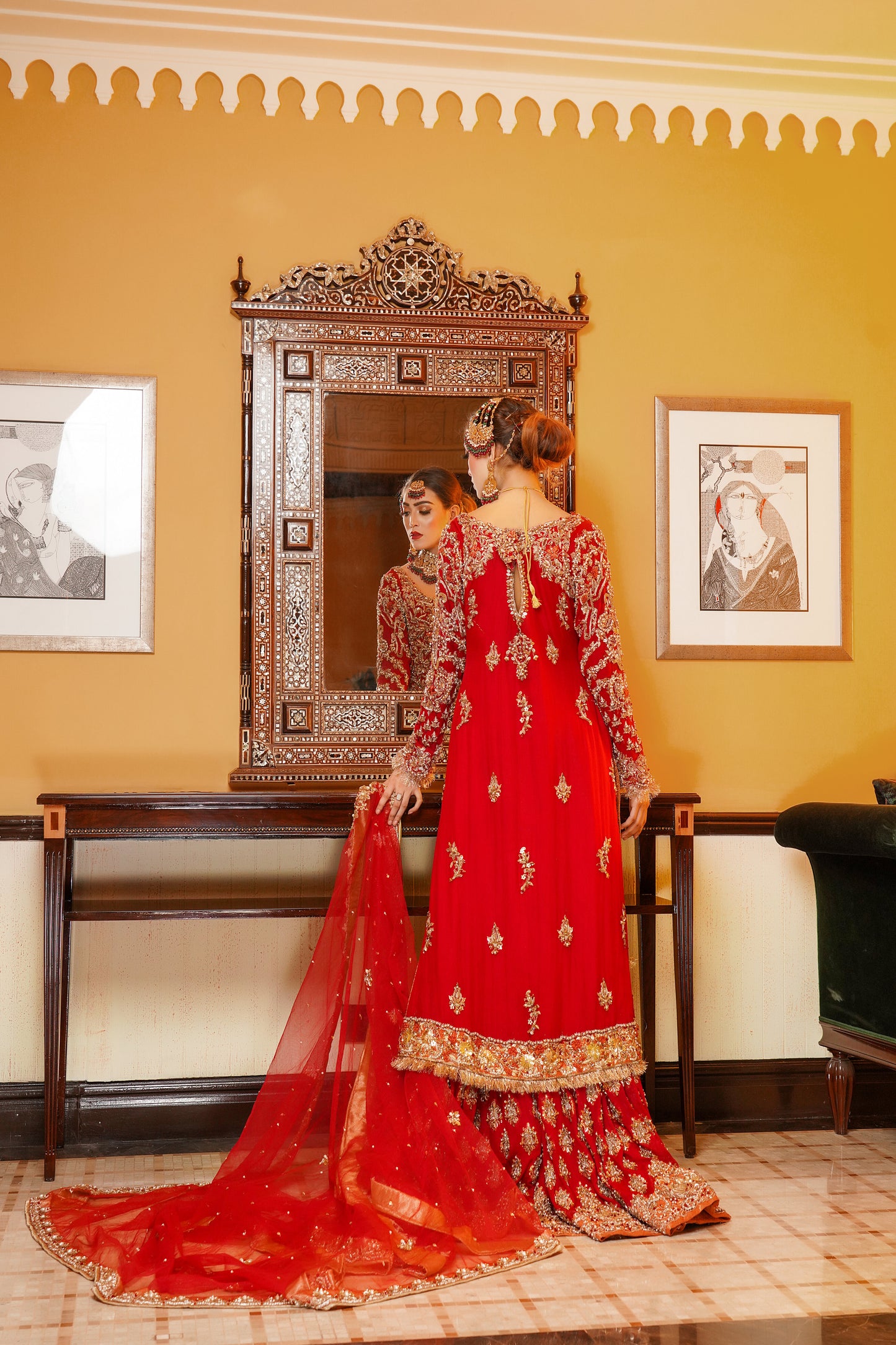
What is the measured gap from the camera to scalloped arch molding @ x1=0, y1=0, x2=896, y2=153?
10.5 feet

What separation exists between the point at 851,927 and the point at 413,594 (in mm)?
1500

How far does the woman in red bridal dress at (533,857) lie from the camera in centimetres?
257

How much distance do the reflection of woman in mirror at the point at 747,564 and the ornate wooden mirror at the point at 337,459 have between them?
81 centimetres

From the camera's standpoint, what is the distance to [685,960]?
123 inches

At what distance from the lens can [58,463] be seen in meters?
3.25

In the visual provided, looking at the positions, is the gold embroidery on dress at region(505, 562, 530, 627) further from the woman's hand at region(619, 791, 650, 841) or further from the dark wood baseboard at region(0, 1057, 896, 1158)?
the dark wood baseboard at region(0, 1057, 896, 1158)

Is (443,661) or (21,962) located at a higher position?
(443,661)

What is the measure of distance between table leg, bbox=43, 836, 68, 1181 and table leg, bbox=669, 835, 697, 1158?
1.59m

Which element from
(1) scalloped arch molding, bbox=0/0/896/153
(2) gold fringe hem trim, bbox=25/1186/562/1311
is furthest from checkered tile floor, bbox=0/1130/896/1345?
(1) scalloped arch molding, bbox=0/0/896/153

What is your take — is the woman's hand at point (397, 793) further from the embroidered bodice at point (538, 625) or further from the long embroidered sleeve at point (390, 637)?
the long embroidered sleeve at point (390, 637)

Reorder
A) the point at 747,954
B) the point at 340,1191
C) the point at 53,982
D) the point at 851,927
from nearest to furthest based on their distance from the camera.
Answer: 1. the point at 340,1191
2. the point at 53,982
3. the point at 851,927
4. the point at 747,954

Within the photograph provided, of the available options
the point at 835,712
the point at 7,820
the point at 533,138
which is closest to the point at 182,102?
the point at 533,138

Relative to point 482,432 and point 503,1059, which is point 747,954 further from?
point 482,432

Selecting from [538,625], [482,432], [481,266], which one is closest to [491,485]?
[482,432]
